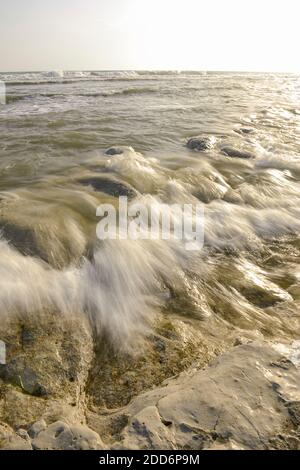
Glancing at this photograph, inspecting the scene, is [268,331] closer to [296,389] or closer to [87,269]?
[296,389]

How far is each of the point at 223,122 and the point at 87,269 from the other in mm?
9366

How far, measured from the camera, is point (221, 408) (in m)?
1.89

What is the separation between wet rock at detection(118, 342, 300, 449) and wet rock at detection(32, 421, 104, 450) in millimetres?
152

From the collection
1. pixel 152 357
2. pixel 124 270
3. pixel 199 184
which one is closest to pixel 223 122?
pixel 199 184

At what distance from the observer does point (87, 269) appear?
11.2ft

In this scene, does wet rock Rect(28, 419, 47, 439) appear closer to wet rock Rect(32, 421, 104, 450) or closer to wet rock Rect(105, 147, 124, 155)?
wet rock Rect(32, 421, 104, 450)

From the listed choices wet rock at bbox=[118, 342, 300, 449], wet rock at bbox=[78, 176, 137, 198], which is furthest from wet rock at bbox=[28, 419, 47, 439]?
wet rock at bbox=[78, 176, 137, 198]

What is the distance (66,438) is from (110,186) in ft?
13.6

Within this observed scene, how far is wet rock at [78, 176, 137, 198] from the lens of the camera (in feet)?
17.3

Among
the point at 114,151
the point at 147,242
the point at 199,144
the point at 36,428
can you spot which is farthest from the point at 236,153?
the point at 36,428

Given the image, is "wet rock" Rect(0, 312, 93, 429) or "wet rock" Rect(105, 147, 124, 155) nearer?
"wet rock" Rect(0, 312, 93, 429)

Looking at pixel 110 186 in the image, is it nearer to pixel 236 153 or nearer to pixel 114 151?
pixel 114 151

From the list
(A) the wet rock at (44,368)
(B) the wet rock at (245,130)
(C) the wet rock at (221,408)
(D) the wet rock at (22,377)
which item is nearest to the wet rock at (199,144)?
(B) the wet rock at (245,130)

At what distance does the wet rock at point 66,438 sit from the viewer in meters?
1.72
